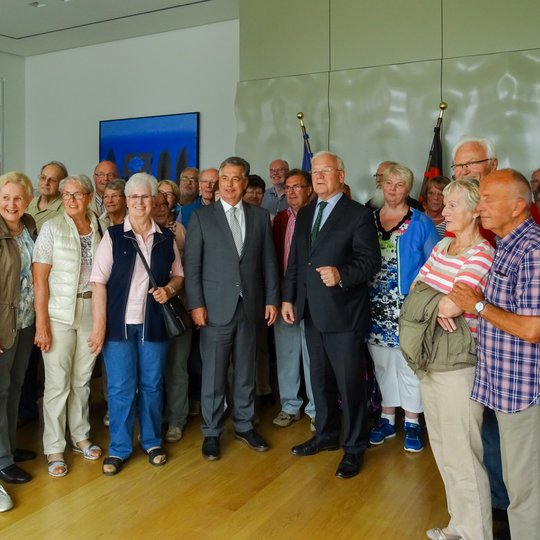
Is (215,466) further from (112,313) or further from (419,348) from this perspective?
(419,348)

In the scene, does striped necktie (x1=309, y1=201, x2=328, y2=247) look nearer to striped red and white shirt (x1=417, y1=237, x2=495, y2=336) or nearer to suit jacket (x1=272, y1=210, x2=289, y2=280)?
suit jacket (x1=272, y1=210, x2=289, y2=280)

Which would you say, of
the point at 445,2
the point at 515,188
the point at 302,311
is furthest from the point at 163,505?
the point at 445,2

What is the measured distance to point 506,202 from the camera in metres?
2.08

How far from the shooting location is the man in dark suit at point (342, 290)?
10.3ft

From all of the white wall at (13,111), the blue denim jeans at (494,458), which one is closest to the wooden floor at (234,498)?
the blue denim jeans at (494,458)

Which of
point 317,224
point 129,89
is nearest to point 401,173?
point 317,224

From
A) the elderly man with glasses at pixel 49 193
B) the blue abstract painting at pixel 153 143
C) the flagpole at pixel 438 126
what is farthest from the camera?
the blue abstract painting at pixel 153 143

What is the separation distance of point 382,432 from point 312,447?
1.61ft

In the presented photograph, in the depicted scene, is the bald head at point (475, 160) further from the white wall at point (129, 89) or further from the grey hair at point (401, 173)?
the white wall at point (129, 89)

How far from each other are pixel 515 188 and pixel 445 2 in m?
3.68

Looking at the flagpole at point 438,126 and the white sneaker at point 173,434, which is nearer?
the white sneaker at point 173,434

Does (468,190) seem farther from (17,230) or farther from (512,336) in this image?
(17,230)

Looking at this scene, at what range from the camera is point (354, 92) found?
555cm

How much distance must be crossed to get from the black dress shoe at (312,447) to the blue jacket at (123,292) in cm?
101
